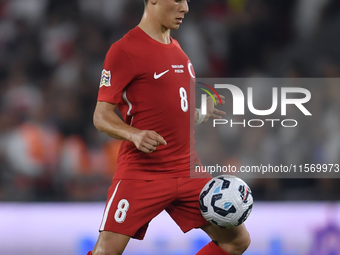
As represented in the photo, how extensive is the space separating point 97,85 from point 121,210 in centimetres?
404

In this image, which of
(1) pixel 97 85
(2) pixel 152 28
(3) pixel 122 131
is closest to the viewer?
(3) pixel 122 131

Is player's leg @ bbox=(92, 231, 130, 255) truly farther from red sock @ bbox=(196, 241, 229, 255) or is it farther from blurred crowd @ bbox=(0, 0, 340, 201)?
blurred crowd @ bbox=(0, 0, 340, 201)

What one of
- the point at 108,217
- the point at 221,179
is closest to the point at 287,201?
the point at 221,179

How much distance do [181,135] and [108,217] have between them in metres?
0.64

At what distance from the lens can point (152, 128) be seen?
9.45 feet

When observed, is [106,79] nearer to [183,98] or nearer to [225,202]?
[183,98]

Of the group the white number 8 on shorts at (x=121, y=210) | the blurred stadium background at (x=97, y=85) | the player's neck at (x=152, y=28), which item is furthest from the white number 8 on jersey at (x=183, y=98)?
the blurred stadium background at (x=97, y=85)

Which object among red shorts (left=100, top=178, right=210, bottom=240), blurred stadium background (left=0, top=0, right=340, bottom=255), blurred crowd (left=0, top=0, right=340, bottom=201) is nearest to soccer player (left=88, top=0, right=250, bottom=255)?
red shorts (left=100, top=178, right=210, bottom=240)

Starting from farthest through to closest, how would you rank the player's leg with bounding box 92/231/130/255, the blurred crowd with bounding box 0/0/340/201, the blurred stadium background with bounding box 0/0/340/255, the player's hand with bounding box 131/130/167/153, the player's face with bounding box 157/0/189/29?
the blurred crowd with bounding box 0/0/340/201 < the blurred stadium background with bounding box 0/0/340/255 < the player's face with bounding box 157/0/189/29 < the player's leg with bounding box 92/231/130/255 < the player's hand with bounding box 131/130/167/153

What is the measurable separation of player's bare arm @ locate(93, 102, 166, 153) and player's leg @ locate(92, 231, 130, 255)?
54cm

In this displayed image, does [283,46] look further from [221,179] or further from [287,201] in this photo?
[221,179]

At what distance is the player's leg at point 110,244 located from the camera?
2.69m

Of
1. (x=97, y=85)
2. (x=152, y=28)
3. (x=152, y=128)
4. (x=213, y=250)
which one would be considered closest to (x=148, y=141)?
(x=152, y=128)

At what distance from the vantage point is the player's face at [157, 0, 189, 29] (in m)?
2.92
